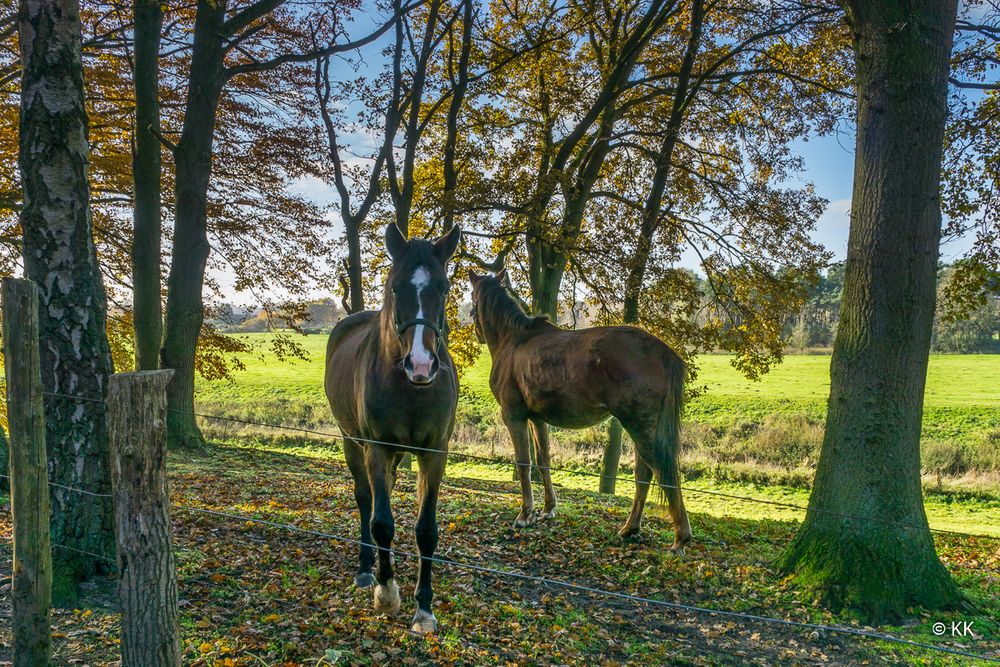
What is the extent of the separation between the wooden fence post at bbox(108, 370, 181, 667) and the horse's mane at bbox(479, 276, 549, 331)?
580 cm

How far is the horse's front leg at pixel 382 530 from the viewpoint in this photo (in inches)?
177

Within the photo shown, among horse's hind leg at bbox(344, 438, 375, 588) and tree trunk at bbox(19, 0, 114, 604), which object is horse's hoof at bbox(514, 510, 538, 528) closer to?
horse's hind leg at bbox(344, 438, 375, 588)

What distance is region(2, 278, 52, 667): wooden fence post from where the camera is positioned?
3.09m

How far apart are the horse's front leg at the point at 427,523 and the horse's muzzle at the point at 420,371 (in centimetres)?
96

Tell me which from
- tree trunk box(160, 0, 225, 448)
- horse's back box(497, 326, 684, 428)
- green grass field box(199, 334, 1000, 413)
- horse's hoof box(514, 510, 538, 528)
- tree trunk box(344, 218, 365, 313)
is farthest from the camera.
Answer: green grass field box(199, 334, 1000, 413)

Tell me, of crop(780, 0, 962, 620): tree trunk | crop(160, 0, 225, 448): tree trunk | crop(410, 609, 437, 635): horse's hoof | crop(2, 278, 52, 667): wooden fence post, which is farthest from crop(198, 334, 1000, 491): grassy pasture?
crop(2, 278, 52, 667): wooden fence post

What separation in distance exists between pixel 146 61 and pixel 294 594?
10321mm

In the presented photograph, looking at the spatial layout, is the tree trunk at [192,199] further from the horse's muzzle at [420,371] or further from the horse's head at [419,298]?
the horse's muzzle at [420,371]

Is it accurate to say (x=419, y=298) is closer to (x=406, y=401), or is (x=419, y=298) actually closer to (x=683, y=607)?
(x=406, y=401)

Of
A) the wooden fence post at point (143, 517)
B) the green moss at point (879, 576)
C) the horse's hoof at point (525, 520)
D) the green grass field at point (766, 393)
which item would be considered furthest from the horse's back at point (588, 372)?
the green grass field at point (766, 393)

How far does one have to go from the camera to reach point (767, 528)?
7.80 meters

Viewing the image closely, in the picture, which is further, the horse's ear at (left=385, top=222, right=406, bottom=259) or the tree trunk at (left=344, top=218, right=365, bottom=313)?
the tree trunk at (left=344, top=218, right=365, bottom=313)

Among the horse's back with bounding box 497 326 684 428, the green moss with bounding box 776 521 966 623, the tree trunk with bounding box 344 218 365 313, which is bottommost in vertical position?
the green moss with bounding box 776 521 966 623

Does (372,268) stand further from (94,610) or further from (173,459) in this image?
(94,610)
